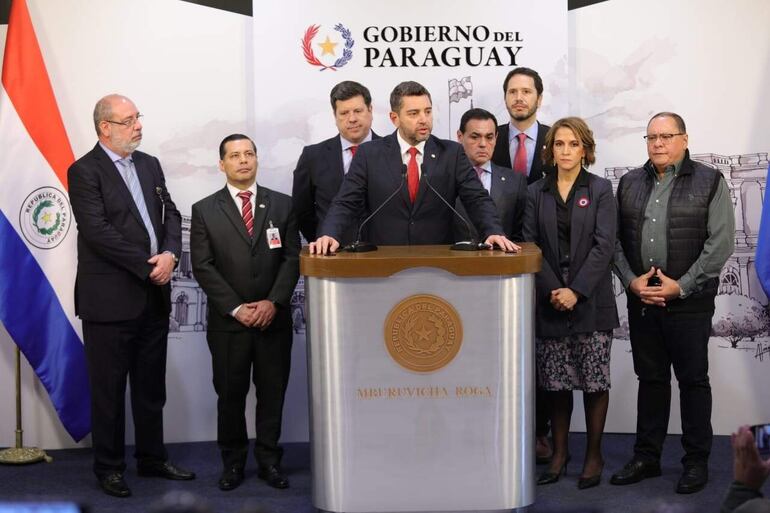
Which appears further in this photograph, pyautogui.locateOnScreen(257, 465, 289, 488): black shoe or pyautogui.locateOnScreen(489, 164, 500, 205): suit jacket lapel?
pyautogui.locateOnScreen(489, 164, 500, 205): suit jacket lapel

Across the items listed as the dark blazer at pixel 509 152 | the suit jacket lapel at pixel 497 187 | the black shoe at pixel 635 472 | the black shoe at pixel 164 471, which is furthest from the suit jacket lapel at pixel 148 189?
the black shoe at pixel 635 472

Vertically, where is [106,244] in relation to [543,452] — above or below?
above

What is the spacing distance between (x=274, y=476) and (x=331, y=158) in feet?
5.16

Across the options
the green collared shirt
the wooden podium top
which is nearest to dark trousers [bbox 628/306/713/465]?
the green collared shirt

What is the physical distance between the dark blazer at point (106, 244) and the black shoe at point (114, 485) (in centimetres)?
71

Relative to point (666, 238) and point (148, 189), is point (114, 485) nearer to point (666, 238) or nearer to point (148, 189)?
point (148, 189)

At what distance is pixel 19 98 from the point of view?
525 centimetres

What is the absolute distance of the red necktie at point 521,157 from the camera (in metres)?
5.24

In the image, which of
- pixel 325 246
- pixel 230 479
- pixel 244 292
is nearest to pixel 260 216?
pixel 244 292

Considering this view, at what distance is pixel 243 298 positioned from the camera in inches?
185

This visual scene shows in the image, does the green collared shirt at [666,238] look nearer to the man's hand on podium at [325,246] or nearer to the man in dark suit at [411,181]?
the man in dark suit at [411,181]

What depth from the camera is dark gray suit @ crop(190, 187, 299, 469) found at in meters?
4.70

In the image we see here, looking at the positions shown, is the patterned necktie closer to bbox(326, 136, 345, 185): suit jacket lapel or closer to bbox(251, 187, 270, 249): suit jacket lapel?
bbox(251, 187, 270, 249): suit jacket lapel

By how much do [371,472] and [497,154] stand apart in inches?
87.0
